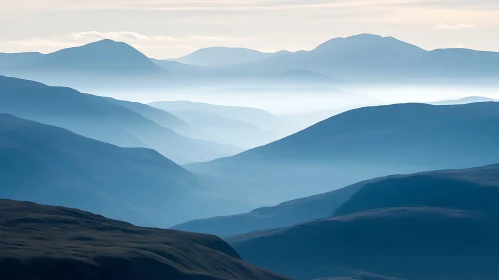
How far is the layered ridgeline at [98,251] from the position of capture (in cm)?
11688

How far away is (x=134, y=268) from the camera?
128 meters

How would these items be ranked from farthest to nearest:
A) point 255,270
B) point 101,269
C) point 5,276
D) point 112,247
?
point 255,270 < point 112,247 < point 101,269 < point 5,276

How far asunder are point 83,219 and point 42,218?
12.2m

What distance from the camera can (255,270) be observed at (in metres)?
164

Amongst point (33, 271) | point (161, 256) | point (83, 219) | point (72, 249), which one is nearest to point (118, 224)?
point (83, 219)

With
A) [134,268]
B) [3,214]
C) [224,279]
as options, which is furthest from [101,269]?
[3,214]

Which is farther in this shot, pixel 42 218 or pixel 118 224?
pixel 118 224

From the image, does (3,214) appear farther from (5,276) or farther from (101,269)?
(5,276)

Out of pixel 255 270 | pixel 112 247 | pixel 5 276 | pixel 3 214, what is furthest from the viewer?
pixel 255 270

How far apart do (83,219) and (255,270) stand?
85.7 ft

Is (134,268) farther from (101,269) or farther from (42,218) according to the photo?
(42,218)

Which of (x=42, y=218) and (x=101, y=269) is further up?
(x=42, y=218)

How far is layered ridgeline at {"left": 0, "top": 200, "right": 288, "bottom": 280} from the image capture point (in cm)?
11688

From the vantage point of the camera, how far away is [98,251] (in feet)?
424
